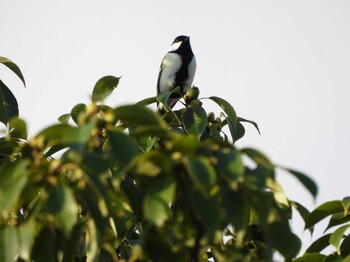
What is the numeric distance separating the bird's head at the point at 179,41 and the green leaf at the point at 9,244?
6.81 m

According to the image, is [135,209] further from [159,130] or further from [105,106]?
[105,106]

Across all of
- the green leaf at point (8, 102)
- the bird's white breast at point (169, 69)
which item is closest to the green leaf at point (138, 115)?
the green leaf at point (8, 102)

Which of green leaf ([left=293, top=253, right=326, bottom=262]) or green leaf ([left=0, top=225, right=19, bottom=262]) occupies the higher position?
green leaf ([left=0, top=225, right=19, bottom=262])

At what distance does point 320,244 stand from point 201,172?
1092mm

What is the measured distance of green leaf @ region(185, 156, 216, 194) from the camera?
115cm

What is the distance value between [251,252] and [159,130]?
1.62 ft

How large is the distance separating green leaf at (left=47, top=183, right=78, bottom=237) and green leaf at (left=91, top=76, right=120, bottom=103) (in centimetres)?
114

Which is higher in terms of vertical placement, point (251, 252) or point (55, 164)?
point (55, 164)

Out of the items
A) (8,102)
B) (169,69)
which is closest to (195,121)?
(8,102)

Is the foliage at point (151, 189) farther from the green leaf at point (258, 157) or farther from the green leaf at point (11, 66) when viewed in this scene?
the green leaf at point (11, 66)

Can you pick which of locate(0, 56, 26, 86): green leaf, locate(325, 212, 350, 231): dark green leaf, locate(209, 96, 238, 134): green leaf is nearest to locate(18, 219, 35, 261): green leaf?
locate(325, 212, 350, 231): dark green leaf

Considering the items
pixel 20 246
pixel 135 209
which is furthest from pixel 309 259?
pixel 20 246

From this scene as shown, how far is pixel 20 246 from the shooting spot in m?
1.28

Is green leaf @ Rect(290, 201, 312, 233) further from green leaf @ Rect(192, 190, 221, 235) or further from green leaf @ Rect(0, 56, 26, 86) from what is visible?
green leaf @ Rect(0, 56, 26, 86)
